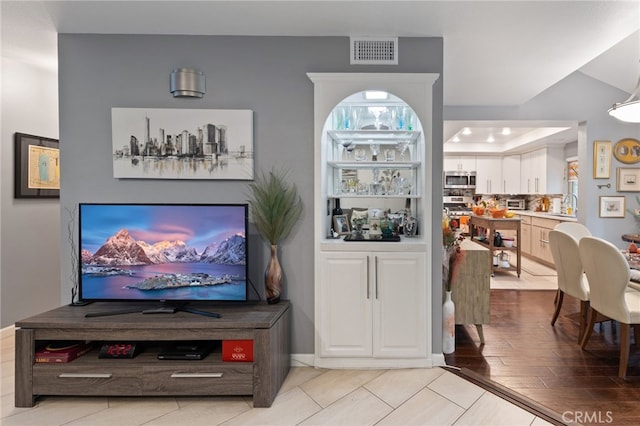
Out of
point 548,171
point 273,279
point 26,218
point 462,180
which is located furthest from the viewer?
point 462,180

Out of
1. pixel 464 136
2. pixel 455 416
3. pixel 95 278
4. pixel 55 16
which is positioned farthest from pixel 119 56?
pixel 464 136

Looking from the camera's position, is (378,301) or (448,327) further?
(448,327)

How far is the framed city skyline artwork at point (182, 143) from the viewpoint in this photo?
273 centimetres

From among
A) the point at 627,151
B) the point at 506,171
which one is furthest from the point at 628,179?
the point at 506,171

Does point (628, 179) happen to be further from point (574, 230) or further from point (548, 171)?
point (548, 171)

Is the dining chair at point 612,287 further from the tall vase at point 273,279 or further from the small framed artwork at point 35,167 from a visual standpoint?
the small framed artwork at point 35,167

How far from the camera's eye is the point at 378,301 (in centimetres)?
268

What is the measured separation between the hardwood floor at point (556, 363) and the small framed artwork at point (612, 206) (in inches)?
56.3

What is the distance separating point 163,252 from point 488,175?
26.3ft

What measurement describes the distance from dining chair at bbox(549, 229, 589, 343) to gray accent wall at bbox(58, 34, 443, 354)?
1498 millimetres

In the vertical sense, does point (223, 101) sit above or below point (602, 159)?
above

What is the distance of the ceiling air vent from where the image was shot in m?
2.74

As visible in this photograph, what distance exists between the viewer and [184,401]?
7.61 feet
